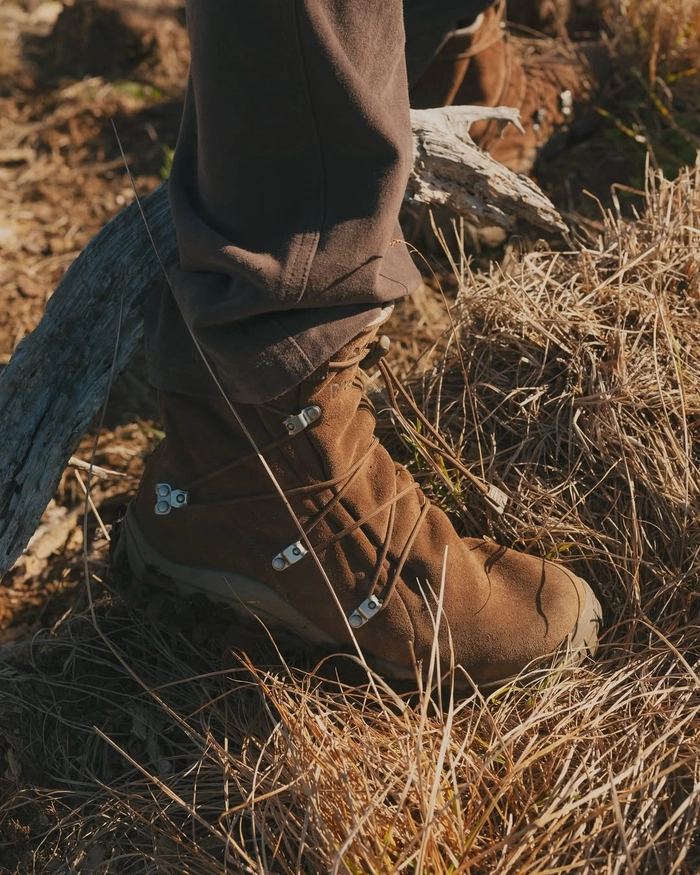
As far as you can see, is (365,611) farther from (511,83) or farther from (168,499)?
(511,83)

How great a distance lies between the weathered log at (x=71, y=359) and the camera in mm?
1573

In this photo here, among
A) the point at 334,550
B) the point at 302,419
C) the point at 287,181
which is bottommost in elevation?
the point at 334,550

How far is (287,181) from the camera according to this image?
1200 mm

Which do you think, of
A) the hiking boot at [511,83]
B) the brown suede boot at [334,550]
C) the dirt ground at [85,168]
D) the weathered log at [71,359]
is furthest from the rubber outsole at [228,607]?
the hiking boot at [511,83]

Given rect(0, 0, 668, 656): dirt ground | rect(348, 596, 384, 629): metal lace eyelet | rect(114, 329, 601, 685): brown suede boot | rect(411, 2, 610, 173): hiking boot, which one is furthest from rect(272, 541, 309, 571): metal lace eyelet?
rect(411, 2, 610, 173): hiking boot

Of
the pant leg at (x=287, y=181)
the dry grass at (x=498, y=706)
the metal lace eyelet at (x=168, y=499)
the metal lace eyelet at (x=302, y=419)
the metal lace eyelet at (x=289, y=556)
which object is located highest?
the pant leg at (x=287, y=181)

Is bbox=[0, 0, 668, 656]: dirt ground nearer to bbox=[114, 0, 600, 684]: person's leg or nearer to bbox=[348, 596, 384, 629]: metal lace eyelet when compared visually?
bbox=[114, 0, 600, 684]: person's leg

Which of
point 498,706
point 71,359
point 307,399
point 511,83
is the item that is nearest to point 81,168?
point 511,83

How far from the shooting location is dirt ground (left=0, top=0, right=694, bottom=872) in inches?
77.9

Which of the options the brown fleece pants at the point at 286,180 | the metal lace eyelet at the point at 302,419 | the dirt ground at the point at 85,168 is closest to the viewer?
the brown fleece pants at the point at 286,180

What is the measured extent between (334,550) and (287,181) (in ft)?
2.04

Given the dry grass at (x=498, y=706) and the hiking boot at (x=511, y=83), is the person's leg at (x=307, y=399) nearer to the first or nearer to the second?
the dry grass at (x=498, y=706)

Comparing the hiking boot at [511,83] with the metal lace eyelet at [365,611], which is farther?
the hiking boot at [511,83]

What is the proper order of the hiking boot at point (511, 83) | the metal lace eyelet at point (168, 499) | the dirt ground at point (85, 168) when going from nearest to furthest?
the metal lace eyelet at point (168, 499)
the dirt ground at point (85, 168)
the hiking boot at point (511, 83)
